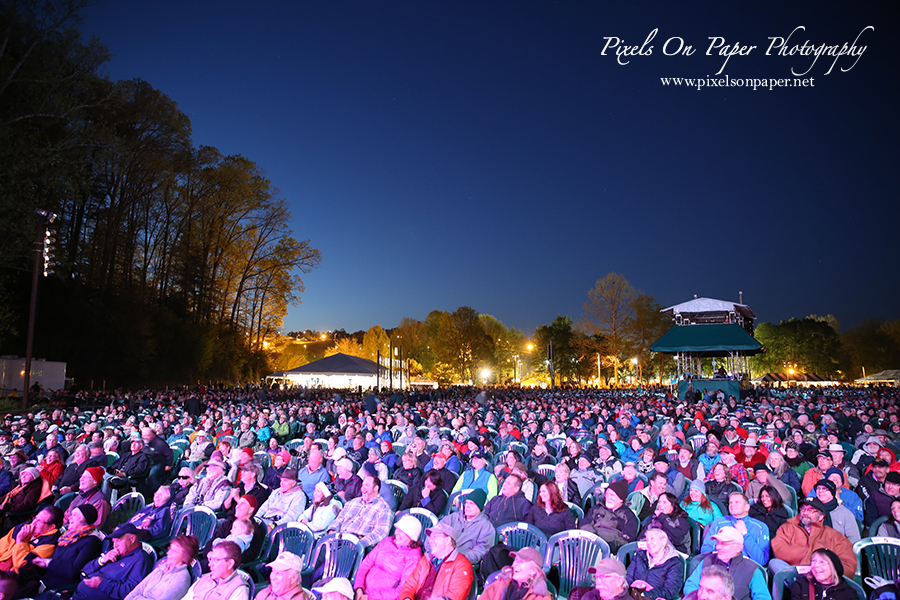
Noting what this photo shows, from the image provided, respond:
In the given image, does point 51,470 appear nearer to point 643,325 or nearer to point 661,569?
point 661,569

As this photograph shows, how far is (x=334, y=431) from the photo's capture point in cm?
968

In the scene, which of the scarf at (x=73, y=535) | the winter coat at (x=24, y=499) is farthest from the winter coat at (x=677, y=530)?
the winter coat at (x=24, y=499)

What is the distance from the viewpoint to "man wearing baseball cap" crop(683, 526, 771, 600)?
10.8 ft

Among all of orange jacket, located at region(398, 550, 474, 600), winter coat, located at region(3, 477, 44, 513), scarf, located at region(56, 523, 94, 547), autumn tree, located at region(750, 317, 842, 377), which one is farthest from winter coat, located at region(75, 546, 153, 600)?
autumn tree, located at region(750, 317, 842, 377)

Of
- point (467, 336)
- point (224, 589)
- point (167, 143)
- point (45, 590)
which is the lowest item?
point (45, 590)

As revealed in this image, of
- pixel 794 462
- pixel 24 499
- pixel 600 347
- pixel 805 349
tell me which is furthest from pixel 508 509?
pixel 805 349

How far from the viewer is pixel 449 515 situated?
4.67m

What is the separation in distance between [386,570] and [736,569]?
222cm

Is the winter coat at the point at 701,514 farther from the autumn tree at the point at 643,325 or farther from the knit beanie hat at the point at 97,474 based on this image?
the autumn tree at the point at 643,325

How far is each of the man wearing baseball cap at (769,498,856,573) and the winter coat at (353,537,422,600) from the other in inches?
98.2

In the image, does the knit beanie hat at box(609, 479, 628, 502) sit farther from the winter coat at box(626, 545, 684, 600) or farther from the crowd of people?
the winter coat at box(626, 545, 684, 600)

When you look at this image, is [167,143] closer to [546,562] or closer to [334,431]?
[334,431]

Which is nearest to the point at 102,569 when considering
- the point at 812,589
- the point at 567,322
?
the point at 812,589

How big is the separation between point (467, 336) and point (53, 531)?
163ft
